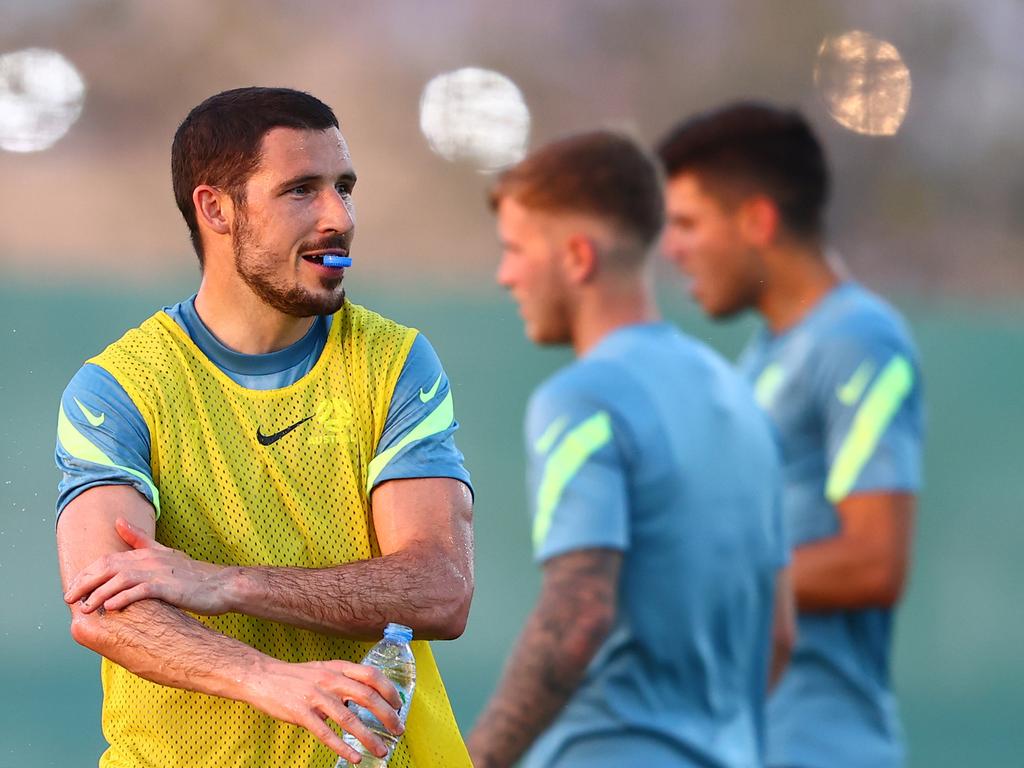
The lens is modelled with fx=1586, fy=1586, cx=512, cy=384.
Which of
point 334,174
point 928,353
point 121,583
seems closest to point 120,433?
point 121,583

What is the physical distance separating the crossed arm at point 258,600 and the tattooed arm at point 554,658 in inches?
35.1

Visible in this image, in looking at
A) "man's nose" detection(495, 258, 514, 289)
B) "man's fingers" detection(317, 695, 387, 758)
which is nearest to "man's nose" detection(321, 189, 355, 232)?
"man's fingers" detection(317, 695, 387, 758)

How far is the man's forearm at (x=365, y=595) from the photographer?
212 cm

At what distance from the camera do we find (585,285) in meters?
3.37

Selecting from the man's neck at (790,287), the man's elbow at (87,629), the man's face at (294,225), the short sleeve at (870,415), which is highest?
the man's face at (294,225)

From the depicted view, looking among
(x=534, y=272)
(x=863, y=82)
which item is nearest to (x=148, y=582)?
(x=534, y=272)

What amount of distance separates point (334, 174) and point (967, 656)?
7.25 feet

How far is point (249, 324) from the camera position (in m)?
2.36

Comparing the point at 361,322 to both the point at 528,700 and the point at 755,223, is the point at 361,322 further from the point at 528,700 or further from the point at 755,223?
the point at 755,223

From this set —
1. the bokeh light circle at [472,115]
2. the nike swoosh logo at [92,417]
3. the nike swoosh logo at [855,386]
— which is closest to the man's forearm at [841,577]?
the nike swoosh logo at [855,386]

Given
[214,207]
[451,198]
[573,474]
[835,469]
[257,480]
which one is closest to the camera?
[257,480]

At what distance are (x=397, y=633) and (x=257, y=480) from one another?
1.03ft

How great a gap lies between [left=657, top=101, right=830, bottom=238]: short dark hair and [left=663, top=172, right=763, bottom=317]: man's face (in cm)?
4

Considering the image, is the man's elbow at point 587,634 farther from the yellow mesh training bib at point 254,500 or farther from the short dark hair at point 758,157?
the short dark hair at point 758,157
